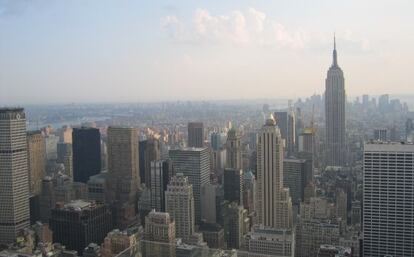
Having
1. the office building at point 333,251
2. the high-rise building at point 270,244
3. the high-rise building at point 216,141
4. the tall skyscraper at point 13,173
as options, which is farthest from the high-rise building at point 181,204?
the tall skyscraper at point 13,173

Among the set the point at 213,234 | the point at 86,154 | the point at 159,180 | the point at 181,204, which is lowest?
the point at 213,234

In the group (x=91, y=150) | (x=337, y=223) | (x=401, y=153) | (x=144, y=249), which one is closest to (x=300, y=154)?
(x=337, y=223)

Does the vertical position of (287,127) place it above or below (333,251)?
above

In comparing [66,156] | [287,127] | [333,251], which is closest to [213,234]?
[333,251]

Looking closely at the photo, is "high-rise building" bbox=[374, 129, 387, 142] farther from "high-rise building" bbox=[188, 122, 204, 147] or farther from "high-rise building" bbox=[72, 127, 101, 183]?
"high-rise building" bbox=[72, 127, 101, 183]

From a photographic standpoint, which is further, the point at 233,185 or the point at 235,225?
the point at 233,185

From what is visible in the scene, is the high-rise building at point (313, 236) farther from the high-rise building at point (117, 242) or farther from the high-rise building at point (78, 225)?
the high-rise building at point (78, 225)

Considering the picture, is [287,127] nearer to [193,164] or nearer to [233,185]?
[233,185]
